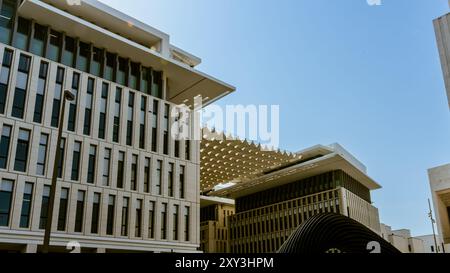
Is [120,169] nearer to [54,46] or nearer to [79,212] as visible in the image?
[79,212]

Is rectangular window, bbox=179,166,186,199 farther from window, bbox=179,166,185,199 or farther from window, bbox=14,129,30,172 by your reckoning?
window, bbox=14,129,30,172

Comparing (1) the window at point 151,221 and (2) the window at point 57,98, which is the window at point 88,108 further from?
(1) the window at point 151,221

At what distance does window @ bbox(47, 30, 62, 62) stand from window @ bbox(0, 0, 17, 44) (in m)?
2.98

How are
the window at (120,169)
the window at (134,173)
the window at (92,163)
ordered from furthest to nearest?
the window at (134,173) < the window at (120,169) < the window at (92,163)

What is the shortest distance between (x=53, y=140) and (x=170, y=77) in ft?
44.2

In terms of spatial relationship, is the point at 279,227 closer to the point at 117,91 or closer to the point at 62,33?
the point at 117,91

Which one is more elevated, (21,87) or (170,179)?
(21,87)

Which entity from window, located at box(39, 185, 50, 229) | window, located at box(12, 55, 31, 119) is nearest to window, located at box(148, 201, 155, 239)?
window, located at box(39, 185, 50, 229)

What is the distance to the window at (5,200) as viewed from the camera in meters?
29.3

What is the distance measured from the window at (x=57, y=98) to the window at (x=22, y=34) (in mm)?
3043

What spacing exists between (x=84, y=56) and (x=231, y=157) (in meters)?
23.8

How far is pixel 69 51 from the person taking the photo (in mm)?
36125

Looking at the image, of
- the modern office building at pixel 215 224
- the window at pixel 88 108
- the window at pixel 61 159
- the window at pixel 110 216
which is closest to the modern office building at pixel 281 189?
the modern office building at pixel 215 224

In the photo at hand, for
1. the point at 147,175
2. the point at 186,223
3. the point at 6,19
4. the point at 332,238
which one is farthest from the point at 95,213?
the point at 332,238
